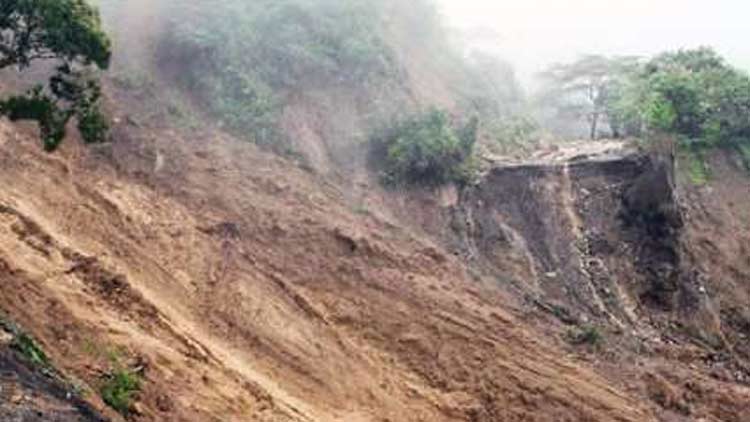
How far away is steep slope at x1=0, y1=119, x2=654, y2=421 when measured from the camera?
Answer: 16203 mm

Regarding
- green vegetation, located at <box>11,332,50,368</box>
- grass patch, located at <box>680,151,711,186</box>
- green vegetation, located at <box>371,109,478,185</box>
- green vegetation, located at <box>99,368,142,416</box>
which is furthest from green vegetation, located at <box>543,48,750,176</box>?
green vegetation, located at <box>11,332,50,368</box>

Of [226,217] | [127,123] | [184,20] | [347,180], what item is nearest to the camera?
[226,217]

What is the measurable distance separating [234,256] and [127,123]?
447 centimetres

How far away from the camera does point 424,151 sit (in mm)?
26000

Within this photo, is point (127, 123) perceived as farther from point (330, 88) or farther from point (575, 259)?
point (575, 259)

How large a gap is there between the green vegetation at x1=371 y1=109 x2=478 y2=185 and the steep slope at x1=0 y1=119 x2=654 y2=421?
3.62m

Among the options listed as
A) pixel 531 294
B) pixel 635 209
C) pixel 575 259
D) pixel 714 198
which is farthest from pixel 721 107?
pixel 531 294

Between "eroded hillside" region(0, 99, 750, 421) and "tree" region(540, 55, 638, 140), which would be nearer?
"eroded hillside" region(0, 99, 750, 421)

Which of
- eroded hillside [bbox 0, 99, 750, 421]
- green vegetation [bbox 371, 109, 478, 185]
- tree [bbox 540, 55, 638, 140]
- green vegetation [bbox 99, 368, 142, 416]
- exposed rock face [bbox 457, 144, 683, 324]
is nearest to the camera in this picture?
green vegetation [bbox 99, 368, 142, 416]

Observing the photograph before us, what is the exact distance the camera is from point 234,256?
1986cm

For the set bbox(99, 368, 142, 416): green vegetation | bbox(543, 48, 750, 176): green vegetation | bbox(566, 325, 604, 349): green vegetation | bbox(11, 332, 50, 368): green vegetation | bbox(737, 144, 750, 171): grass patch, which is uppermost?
bbox(543, 48, 750, 176): green vegetation

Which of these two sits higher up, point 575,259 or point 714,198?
point 714,198

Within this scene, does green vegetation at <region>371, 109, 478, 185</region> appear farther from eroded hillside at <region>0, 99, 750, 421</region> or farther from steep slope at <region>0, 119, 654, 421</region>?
steep slope at <region>0, 119, 654, 421</region>

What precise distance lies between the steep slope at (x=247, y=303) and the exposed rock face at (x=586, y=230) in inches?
115
